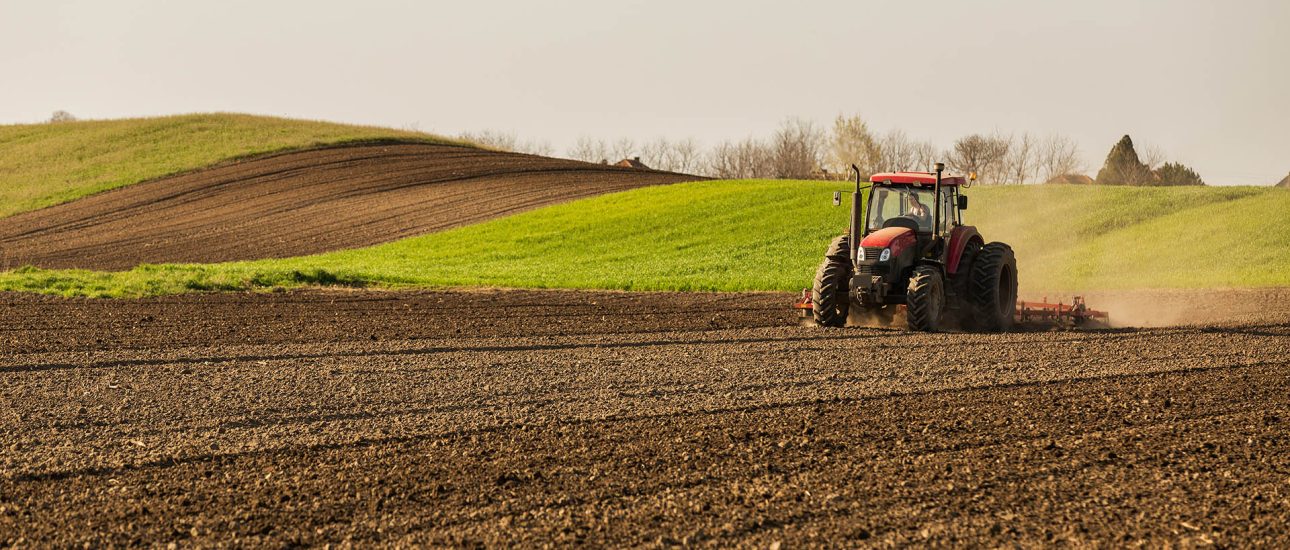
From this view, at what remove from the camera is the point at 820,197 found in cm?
4266

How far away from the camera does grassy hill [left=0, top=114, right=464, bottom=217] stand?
5194 cm

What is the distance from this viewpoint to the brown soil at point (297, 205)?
35875 mm

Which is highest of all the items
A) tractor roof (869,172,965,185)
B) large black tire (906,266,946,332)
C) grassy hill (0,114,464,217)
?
grassy hill (0,114,464,217)

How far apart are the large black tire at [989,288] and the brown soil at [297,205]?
73.3 feet

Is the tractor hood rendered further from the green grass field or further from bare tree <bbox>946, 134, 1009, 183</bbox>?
bare tree <bbox>946, 134, 1009, 183</bbox>

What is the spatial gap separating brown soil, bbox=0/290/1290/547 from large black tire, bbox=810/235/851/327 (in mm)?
517

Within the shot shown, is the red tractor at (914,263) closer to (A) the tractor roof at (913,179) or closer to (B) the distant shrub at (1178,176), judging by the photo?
(A) the tractor roof at (913,179)

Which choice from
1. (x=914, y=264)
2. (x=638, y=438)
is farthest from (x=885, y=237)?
(x=638, y=438)

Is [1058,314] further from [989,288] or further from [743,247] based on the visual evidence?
[743,247]

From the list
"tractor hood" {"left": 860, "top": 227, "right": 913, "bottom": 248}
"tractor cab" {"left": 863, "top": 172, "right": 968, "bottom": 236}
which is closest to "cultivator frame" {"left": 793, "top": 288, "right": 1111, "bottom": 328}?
"tractor cab" {"left": 863, "top": 172, "right": 968, "bottom": 236}

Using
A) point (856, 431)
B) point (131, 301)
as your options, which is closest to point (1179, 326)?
point (856, 431)

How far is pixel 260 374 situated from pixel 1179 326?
1323 centimetres

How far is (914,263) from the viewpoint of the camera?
1672 cm

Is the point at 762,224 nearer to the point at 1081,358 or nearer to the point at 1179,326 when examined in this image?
the point at 1179,326
